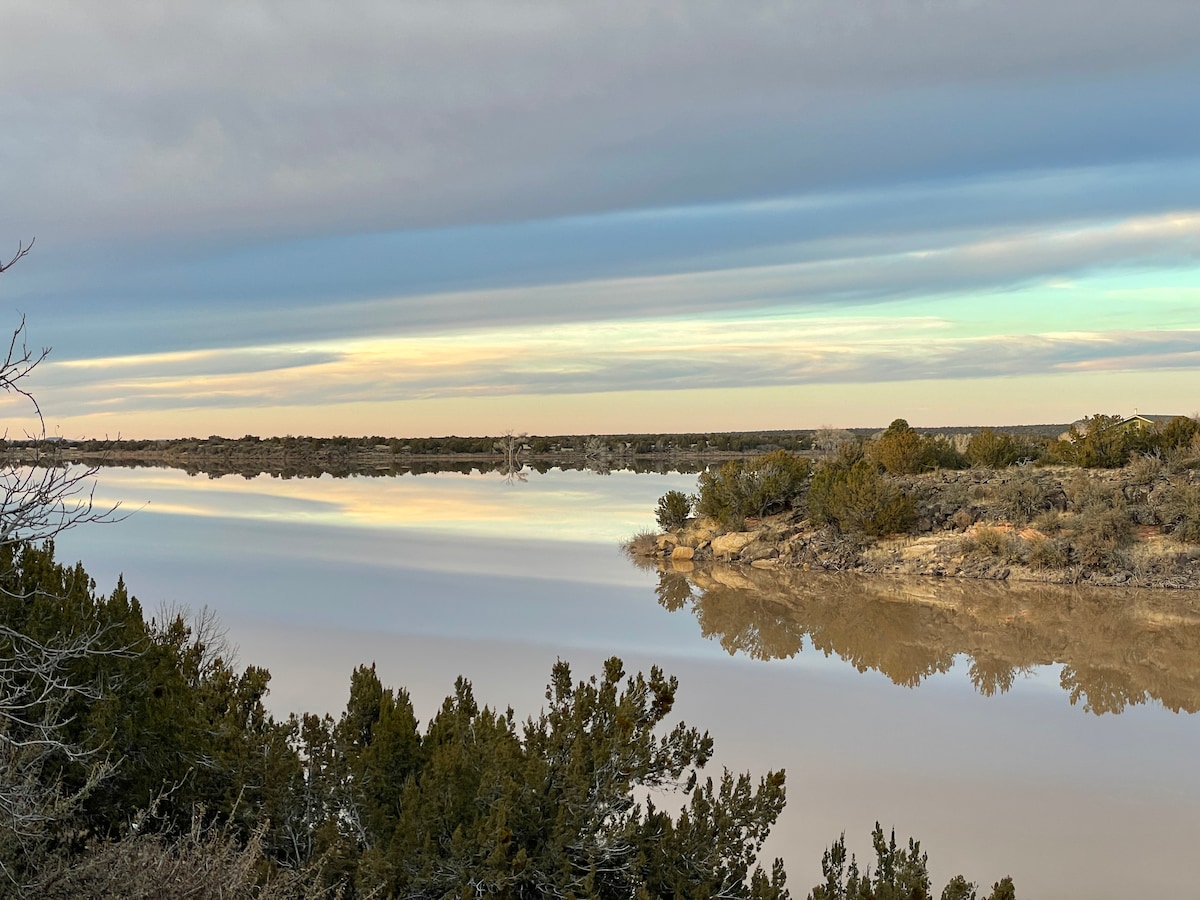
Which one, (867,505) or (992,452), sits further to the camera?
(992,452)

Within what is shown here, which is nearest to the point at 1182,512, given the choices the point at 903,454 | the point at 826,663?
the point at 903,454

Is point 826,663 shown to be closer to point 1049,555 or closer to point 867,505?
point 1049,555

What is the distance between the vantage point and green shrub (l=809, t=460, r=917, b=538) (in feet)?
62.2

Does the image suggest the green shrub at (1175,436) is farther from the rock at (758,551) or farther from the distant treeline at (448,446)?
the distant treeline at (448,446)

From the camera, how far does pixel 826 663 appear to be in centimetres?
1190

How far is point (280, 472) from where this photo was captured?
5869 centimetres

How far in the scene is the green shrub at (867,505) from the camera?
18969 mm

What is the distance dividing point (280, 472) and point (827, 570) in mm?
45412

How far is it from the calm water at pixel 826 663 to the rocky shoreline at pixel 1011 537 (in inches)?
48.2

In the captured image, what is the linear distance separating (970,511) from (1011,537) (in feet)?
4.90

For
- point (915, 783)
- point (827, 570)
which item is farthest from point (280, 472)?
point (915, 783)

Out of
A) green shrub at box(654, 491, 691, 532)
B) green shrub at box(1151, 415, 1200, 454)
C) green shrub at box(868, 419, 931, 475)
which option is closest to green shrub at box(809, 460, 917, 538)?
green shrub at box(868, 419, 931, 475)

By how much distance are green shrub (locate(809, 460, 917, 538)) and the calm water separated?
6.20ft

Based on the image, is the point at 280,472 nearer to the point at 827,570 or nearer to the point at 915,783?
the point at 827,570
